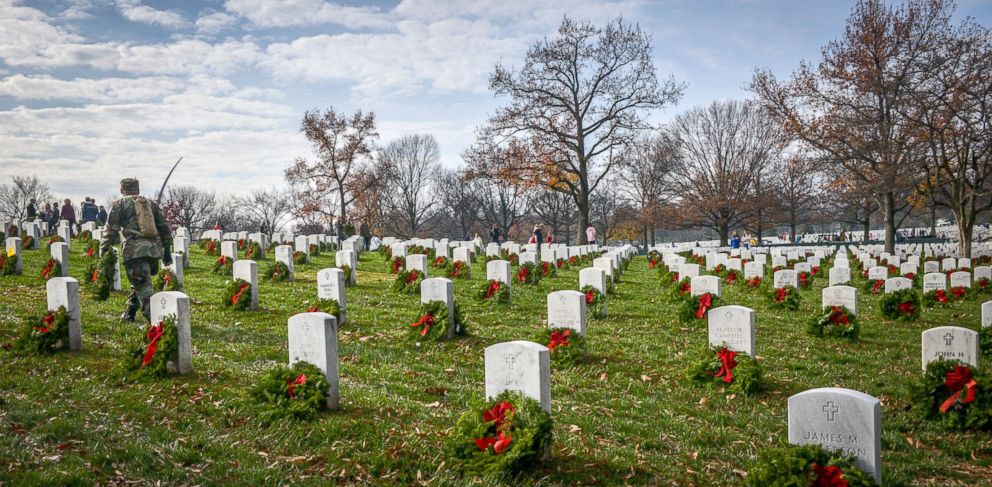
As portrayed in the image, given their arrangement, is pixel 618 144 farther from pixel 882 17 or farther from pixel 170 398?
pixel 170 398

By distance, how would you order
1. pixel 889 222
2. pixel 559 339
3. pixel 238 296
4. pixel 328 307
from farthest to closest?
pixel 889 222 < pixel 238 296 < pixel 328 307 < pixel 559 339

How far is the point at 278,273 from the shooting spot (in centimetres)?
1480

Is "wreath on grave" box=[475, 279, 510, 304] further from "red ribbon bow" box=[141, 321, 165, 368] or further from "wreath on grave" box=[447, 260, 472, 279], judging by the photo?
"red ribbon bow" box=[141, 321, 165, 368]

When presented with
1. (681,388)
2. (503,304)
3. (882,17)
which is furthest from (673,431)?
(882,17)

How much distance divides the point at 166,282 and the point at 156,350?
6.39 m

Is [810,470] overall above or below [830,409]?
below

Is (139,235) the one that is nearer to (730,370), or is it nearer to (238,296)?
(238,296)

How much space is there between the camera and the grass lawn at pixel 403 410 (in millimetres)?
4480

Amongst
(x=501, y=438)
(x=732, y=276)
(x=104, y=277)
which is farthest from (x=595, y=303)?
(x=104, y=277)

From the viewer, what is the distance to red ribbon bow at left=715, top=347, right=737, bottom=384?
6911 mm

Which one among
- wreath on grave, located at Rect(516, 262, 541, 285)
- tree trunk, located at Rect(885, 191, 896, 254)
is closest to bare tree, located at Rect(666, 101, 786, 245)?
tree trunk, located at Rect(885, 191, 896, 254)

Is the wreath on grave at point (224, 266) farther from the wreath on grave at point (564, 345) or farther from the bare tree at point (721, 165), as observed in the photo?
the bare tree at point (721, 165)

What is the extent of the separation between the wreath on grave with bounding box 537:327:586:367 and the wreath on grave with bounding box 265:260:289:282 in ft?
28.1

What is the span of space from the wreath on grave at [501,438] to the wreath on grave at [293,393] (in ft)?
4.95
